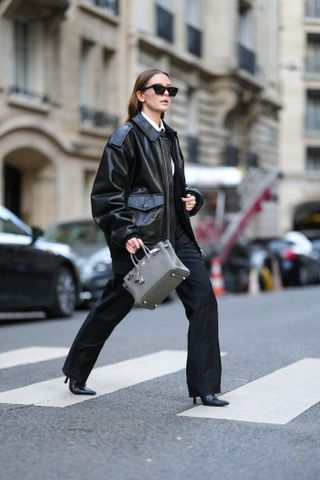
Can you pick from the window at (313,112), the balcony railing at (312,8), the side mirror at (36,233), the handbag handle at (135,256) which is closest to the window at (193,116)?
the side mirror at (36,233)

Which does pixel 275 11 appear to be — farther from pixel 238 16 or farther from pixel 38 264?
pixel 38 264

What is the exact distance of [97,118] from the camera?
2712 centimetres

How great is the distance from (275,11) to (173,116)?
1320cm

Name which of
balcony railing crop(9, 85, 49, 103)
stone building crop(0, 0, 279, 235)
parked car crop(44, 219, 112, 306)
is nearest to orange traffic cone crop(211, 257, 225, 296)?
parked car crop(44, 219, 112, 306)

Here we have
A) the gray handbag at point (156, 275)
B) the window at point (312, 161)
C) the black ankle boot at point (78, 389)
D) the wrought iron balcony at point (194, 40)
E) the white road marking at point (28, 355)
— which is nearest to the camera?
the gray handbag at point (156, 275)

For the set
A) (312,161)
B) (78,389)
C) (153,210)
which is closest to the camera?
(153,210)

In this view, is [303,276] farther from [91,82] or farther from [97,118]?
[91,82]

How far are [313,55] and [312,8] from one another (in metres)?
2.67

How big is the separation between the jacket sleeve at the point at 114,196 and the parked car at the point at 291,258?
20.0 m

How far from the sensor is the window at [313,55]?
60.6 m

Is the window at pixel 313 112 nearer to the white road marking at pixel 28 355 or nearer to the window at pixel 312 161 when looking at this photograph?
the window at pixel 312 161

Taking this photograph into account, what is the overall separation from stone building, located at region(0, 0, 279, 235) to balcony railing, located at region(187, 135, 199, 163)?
0.03m

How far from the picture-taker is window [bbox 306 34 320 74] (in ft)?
199

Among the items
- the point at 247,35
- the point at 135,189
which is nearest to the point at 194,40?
the point at 247,35
